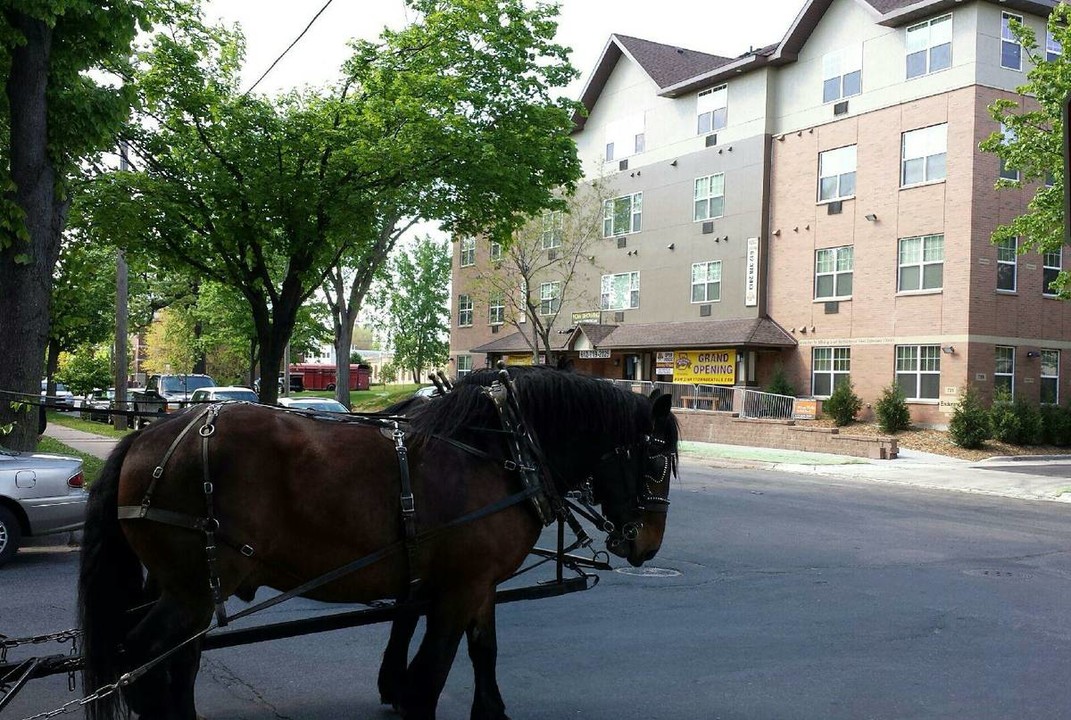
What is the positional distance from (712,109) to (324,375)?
5844 cm

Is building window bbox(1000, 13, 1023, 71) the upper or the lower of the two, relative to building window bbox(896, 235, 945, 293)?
upper

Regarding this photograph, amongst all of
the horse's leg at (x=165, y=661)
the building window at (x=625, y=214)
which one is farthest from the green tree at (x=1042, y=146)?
the horse's leg at (x=165, y=661)

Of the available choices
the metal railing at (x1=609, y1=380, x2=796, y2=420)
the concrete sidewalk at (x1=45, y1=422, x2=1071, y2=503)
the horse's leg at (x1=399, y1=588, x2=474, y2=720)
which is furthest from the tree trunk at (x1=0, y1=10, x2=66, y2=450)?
the metal railing at (x1=609, y1=380, x2=796, y2=420)

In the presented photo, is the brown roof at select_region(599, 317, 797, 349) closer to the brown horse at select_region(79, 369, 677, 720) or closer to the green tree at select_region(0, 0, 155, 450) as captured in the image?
the green tree at select_region(0, 0, 155, 450)

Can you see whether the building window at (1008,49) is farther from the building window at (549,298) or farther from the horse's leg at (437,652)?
the horse's leg at (437,652)

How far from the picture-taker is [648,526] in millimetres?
5270

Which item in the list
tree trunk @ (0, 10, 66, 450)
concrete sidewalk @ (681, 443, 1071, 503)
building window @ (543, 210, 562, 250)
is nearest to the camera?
tree trunk @ (0, 10, 66, 450)

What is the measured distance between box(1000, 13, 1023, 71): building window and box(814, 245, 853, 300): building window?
754 centimetres

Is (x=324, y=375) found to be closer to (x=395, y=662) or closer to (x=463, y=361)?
(x=463, y=361)


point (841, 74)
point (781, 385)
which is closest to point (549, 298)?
point (781, 385)

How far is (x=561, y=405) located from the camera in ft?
17.0

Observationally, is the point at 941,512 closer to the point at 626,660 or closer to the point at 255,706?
the point at 626,660

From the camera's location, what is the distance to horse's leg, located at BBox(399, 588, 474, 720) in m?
4.45

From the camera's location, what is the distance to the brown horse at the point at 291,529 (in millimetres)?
4215
